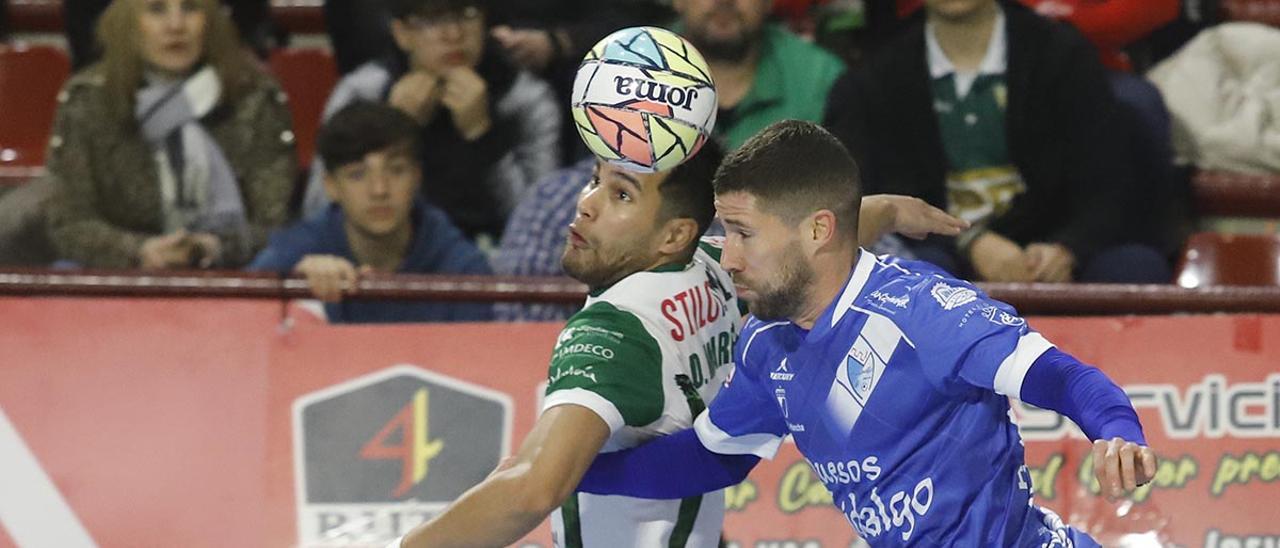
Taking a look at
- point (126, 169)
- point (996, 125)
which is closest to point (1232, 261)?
point (996, 125)

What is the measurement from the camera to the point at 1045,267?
589cm

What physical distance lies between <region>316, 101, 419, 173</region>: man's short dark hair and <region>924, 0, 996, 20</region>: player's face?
1835 mm

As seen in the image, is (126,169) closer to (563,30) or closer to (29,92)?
(29,92)

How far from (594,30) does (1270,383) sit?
9.33 feet

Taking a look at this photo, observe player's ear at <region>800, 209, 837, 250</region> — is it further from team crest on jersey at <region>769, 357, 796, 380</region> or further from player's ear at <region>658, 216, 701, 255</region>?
player's ear at <region>658, 216, 701, 255</region>

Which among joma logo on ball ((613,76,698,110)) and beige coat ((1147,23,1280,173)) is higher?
joma logo on ball ((613,76,698,110))

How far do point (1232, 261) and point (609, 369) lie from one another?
133 inches

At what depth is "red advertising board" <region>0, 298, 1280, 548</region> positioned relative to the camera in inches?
202

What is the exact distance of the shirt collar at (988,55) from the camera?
20.4 ft

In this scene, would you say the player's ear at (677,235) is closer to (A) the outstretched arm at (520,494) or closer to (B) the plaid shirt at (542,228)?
(A) the outstretched arm at (520,494)

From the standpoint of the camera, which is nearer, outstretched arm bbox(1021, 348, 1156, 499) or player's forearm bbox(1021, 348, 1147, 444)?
outstretched arm bbox(1021, 348, 1156, 499)

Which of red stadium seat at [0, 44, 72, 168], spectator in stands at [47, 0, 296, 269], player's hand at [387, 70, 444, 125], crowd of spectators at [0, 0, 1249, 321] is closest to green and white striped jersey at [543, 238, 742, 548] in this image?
crowd of spectators at [0, 0, 1249, 321]

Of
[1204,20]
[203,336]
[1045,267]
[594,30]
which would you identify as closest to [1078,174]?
[1045,267]

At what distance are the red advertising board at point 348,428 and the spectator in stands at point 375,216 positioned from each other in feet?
1.82
